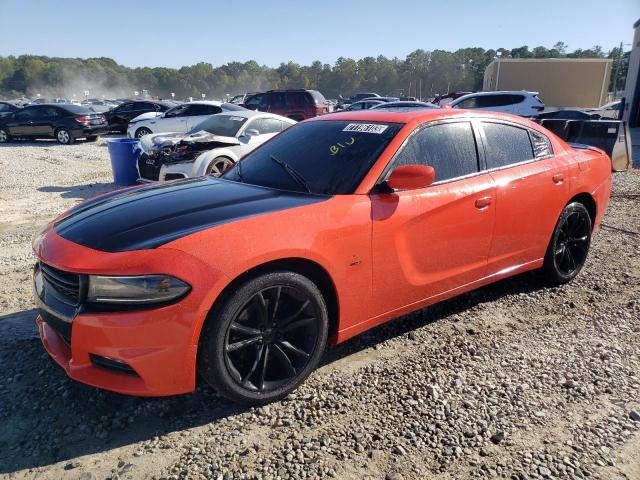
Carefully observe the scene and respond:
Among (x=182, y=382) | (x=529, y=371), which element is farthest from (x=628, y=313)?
(x=182, y=382)

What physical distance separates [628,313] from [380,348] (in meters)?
2.13

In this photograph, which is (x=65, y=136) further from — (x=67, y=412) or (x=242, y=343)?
(x=242, y=343)

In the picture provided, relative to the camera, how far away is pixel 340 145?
128 inches

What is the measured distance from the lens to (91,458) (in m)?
2.25

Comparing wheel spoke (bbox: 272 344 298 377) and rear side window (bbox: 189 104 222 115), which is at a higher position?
rear side window (bbox: 189 104 222 115)

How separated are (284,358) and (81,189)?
26.9ft

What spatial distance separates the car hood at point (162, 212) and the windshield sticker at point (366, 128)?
0.73 m

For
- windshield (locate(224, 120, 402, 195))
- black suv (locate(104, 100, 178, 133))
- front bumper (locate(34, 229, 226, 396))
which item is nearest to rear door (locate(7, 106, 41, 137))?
black suv (locate(104, 100, 178, 133))

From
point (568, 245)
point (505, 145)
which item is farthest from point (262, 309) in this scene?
point (568, 245)

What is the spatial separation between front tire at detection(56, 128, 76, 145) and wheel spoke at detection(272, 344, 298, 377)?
17910 mm

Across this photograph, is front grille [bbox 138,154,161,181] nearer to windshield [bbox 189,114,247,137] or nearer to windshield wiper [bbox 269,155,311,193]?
windshield [bbox 189,114,247,137]

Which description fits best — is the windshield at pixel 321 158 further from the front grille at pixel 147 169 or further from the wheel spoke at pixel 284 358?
the front grille at pixel 147 169

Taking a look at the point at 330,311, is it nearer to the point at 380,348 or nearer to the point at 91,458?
the point at 380,348

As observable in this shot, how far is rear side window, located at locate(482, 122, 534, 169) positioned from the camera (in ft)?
11.8
